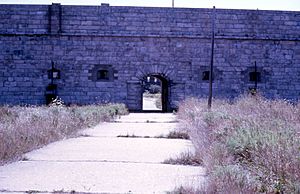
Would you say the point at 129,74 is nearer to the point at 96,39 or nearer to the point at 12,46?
the point at 96,39

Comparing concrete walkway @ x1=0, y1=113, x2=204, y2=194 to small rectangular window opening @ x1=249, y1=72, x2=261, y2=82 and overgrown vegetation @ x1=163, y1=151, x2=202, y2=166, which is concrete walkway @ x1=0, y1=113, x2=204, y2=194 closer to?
overgrown vegetation @ x1=163, y1=151, x2=202, y2=166

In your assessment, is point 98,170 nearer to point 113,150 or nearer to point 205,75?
point 113,150

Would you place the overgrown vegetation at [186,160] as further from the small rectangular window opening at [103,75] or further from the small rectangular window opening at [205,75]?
the small rectangular window opening at [205,75]

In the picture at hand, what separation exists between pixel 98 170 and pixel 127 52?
18.2 metres

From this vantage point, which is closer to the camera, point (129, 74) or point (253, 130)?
point (253, 130)

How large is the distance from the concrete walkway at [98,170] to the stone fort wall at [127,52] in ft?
48.7

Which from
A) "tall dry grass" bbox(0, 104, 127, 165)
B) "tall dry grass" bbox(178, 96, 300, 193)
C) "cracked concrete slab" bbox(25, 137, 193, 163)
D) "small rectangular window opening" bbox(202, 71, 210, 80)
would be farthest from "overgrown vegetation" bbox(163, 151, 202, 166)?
"small rectangular window opening" bbox(202, 71, 210, 80)

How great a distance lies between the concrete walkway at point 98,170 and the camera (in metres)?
4.70

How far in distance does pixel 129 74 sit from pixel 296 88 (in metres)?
9.78

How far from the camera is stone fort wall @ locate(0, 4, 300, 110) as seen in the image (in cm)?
2342

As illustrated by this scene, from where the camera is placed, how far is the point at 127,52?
23.7m

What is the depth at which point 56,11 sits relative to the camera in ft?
77.4

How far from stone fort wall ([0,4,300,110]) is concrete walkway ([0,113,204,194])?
1483cm

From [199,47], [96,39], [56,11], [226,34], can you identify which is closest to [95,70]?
[96,39]
